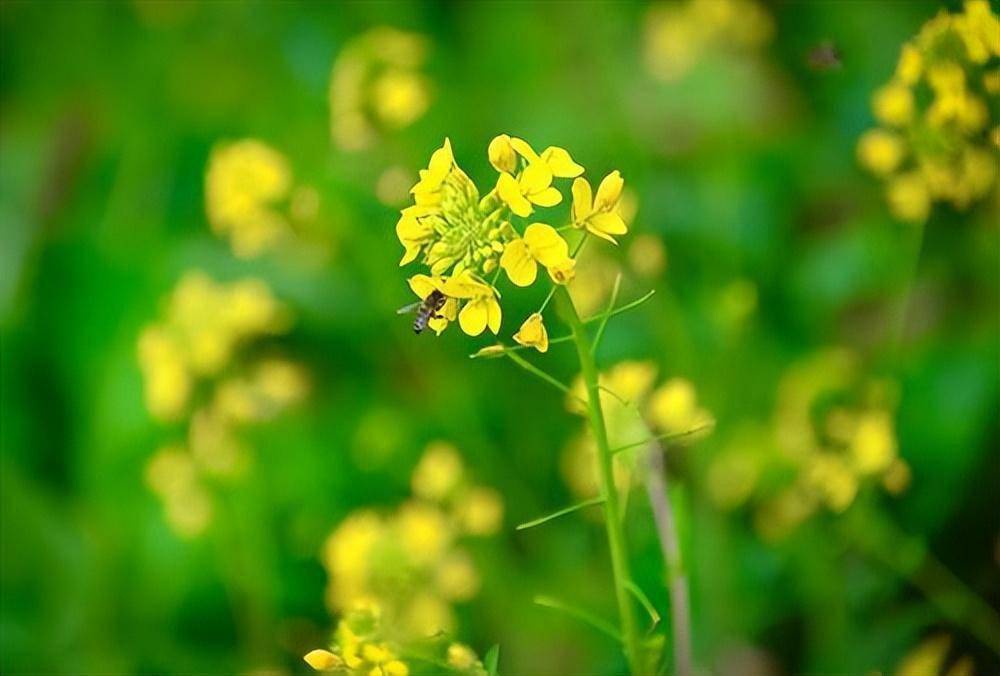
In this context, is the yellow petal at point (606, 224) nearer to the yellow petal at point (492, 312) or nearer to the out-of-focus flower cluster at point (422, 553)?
the yellow petal at point (492, 312)

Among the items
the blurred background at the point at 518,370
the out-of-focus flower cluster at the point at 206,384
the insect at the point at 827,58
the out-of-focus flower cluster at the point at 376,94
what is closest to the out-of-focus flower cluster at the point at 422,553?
the blurred background at the point at 518,370

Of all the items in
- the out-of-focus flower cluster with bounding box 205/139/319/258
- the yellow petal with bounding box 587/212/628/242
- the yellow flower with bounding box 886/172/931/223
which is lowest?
the out-of-focus flower cluster with bounding box 205/139/319/258

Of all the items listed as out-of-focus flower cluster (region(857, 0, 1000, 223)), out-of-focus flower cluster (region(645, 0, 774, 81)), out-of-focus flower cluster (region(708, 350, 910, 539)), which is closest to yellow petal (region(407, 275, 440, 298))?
out-of-focus flower cluster (region(857, 0, 1000, 223))

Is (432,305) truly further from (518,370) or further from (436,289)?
(518,370)

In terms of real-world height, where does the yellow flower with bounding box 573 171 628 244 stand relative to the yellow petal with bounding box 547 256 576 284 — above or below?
above

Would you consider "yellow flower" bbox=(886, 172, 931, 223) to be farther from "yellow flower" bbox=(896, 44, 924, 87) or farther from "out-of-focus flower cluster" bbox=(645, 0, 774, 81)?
"out-of-focus flower cluster" bbox=(645, 0, 774, 81)

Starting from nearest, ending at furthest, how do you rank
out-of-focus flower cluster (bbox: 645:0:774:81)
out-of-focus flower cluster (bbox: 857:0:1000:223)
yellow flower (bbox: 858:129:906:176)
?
out-of-focus flower cluster (bbox: 857:0:1000:223), yellow flower (bbox: 858:129:906:176), out-of-focus flower cluster (bbox: 645:0:774:81)
